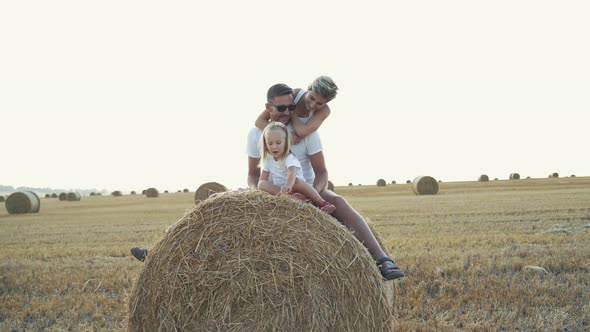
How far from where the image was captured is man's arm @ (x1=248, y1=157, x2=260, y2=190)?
16.9 feet

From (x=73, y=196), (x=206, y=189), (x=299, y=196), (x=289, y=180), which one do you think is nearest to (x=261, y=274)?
(x=299, y=196)

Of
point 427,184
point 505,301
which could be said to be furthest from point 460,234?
point 427,184

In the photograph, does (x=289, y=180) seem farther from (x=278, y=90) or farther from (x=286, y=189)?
(x=278, y=90)

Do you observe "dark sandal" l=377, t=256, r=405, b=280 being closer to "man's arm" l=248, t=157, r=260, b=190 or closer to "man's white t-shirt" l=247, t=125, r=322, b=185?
"man's white t-shirt" l=247, t=125, r=322, b=185

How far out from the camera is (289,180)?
4305mm

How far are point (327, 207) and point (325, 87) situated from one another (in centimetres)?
105

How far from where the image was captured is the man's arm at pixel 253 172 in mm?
5164

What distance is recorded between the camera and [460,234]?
10.4 meters

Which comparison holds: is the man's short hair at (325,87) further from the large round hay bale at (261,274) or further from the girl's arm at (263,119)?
the large round hay bale at (261,274)

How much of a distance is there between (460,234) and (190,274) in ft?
24.6

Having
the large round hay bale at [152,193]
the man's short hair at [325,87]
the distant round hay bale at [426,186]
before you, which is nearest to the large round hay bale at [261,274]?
the man's short hair at [325,87]

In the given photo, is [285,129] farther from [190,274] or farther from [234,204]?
[190,274]

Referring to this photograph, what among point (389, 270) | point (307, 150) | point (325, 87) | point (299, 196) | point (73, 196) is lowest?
point (389, 270)

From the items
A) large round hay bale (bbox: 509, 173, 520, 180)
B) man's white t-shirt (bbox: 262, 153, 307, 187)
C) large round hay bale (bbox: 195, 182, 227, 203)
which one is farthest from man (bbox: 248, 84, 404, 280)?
large round hay bale (bbox: 509, 173, 520, 180)
